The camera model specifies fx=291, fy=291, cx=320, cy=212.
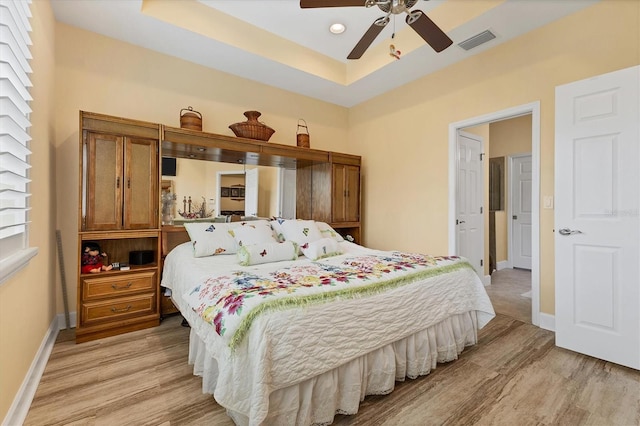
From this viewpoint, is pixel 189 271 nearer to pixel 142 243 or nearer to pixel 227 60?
pixel 142 243

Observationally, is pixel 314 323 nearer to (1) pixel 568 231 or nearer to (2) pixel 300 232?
(2) pixel 300 232

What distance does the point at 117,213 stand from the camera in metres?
2.63

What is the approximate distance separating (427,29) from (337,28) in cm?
146

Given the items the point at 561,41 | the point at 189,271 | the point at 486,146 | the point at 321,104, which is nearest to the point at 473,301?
the point at 189,271

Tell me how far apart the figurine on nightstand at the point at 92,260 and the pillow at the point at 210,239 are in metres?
0.81

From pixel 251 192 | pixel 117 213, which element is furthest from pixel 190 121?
pixel 117 213

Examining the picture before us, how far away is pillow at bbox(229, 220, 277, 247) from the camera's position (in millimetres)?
2758

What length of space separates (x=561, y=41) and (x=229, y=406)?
152 inches

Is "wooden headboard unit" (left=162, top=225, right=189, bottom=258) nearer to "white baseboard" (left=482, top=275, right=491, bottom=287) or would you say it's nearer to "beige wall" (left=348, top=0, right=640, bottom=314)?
"beige wall" (left=348, top=0, right=640, bottom=314)

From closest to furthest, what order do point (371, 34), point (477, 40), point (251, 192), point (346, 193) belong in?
point (371, 34)
point (477, 40)
point (251, 192)
point (346, 193)

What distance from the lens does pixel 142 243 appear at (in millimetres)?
3104

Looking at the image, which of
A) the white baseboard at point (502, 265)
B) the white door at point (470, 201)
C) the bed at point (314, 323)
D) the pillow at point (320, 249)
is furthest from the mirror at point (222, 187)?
the white baseboard at point (502, 265)

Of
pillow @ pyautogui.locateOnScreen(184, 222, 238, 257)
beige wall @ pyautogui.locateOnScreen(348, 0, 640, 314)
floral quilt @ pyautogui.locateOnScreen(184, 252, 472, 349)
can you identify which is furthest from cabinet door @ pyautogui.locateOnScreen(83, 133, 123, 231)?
beige wall @ pyautogui.locateOnScreen(348, 0, 640, 314)

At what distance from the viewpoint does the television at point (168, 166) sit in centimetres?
312
